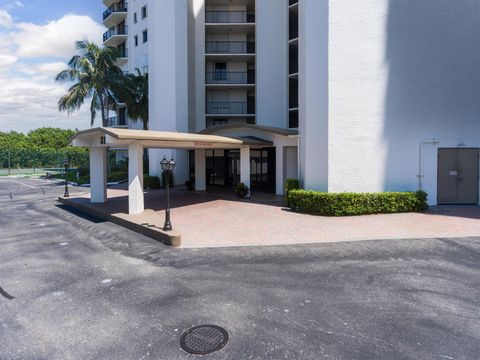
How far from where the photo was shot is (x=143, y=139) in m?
12.5

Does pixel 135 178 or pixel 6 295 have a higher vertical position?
pixel 135 178

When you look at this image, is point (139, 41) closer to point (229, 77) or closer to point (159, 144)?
point (229, 77)

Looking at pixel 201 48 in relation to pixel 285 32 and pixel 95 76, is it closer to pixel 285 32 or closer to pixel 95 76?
pixel 285 32

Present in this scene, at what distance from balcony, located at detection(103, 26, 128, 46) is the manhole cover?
40647 millimetres

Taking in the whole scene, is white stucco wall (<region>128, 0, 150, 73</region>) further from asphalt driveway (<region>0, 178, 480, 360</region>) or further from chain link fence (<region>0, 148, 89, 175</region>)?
asphalt driveway (<region>0, 178, 480, 360</region>)

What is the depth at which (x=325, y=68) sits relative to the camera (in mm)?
14727

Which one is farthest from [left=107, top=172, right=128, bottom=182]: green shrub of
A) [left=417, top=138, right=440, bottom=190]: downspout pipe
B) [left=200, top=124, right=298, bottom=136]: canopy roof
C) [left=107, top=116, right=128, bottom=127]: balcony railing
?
[left=417, top=138, right=440, bottom=190]: downspout pipe

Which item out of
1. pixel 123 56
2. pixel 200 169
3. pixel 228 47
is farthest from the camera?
pixel 123 56

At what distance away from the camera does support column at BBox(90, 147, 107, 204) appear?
16.7 meters

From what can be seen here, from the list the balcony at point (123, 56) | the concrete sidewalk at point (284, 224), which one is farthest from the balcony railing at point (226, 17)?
the concrete sidewalk at point (284, 224)

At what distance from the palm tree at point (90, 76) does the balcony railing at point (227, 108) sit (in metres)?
8.31

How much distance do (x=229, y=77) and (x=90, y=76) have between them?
40.3 ft

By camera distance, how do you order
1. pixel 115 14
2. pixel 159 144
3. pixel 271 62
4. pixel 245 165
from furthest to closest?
pixel 115 14 < pixel 271 62 < pixel 245 165 < pixel 159 144

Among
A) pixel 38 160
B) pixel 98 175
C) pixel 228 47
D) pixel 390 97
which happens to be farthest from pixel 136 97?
pixel 38 160
